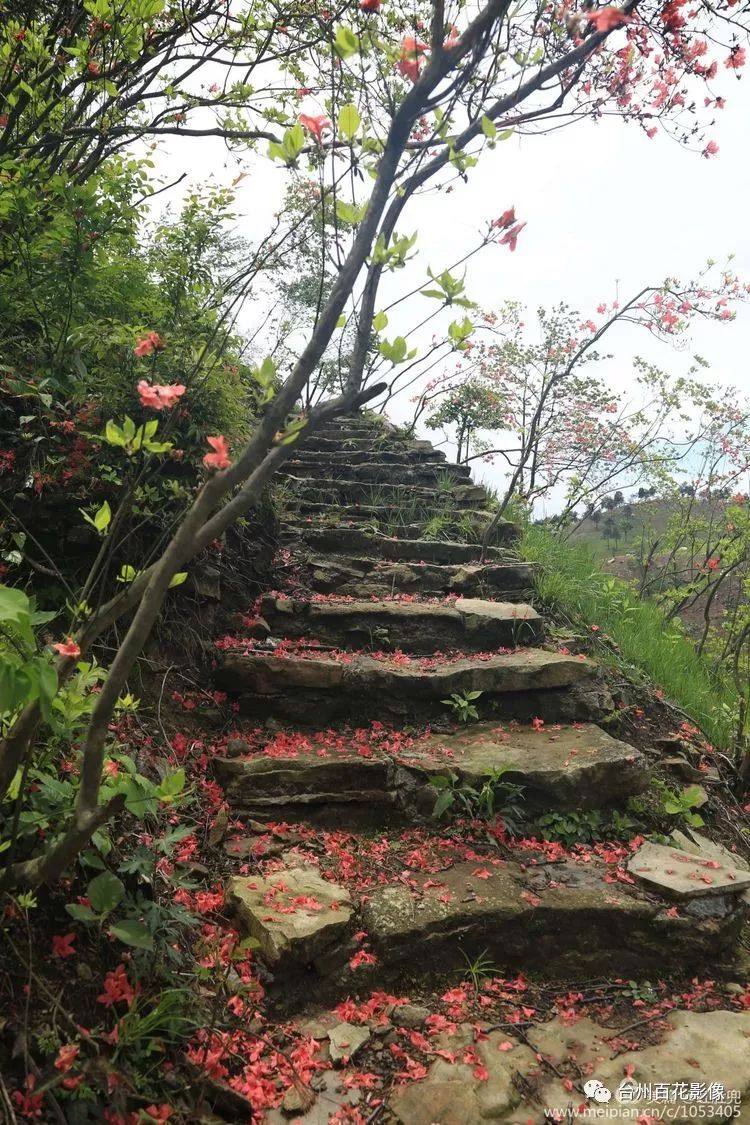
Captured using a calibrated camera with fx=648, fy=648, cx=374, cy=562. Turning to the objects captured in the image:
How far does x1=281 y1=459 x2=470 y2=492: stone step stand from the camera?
6957 mm

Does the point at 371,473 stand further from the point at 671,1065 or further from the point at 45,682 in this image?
the point at 45,682

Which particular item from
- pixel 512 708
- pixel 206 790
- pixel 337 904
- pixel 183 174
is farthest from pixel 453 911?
pixel 183 174

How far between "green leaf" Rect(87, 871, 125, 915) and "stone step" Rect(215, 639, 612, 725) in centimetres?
190

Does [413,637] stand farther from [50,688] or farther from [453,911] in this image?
[50,688]

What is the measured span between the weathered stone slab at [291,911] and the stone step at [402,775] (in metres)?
0.41

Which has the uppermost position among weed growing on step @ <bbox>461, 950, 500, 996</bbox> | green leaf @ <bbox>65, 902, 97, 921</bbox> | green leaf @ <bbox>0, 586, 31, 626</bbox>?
green leaf @ <bbox>0, 586, 31, 626</bbox>

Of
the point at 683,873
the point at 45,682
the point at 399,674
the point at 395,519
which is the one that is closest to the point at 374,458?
the point at 395,519

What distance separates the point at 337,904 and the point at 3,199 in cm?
336

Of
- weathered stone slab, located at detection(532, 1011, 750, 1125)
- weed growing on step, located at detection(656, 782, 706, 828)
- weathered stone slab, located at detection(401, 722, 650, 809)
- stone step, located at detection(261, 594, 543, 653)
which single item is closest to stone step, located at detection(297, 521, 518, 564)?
stone step, located at detection(261, 594, 543, 653)

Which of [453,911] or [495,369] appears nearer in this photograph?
[453,911]

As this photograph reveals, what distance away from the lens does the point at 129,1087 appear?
1487 millimetres

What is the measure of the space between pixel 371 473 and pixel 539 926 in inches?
203

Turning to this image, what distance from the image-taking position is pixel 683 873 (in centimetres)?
285

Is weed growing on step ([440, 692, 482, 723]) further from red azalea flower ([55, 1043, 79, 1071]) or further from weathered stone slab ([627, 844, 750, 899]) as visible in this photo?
red azalea flower ([55, 1043, 79, 1071])
